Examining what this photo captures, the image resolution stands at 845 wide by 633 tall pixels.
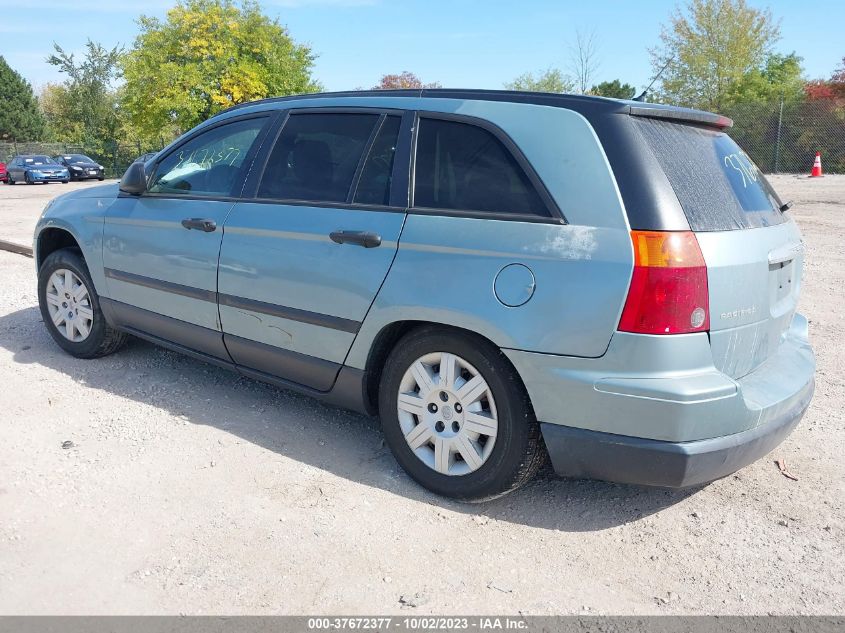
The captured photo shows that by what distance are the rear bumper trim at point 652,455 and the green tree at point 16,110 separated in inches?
2532

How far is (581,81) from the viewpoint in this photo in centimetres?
2344

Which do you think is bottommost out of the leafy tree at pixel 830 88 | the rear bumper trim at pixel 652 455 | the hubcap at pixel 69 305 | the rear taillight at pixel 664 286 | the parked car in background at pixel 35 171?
the rear bumper trim at pixel 652 455

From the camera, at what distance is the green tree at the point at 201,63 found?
26.9 metres

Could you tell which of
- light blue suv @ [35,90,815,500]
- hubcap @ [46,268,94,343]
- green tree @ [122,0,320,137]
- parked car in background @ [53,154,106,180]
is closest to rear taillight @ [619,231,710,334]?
light blue suv @ [35,90,815,500]

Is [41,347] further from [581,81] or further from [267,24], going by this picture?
[267,24]

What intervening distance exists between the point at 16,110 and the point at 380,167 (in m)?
63.6

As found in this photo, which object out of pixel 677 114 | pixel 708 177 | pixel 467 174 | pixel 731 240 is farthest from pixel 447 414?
pixel 677 114

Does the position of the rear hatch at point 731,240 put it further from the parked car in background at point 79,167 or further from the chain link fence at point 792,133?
Answer: the parked car in background at point 79,167

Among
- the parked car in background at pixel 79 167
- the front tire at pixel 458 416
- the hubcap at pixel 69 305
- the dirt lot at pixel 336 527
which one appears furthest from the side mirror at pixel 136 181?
the parked car in background at pixel 79 167

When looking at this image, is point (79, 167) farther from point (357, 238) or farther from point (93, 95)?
point (357, 238)

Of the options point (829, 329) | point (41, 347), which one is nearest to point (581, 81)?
point (829, 329)

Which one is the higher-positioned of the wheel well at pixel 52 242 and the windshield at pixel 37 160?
the windshield at pixel 37 160

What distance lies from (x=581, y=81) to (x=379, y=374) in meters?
22.0

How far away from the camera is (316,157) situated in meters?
3.81
